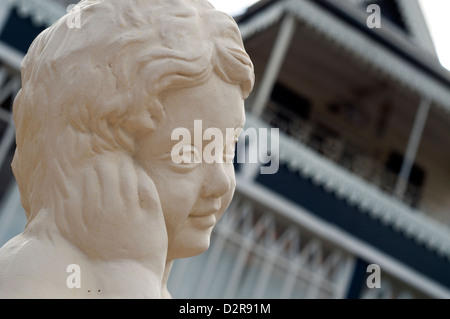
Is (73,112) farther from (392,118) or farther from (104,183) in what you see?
(392,118)

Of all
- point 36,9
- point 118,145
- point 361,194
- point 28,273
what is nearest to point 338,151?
point 361,194

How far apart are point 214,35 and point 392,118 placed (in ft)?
34.2

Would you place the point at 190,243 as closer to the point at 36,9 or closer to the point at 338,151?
the point at 36,9

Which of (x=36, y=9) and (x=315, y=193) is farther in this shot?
(x=315, y=193)

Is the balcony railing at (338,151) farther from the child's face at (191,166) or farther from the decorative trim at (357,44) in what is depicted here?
the child's face at (191,166)

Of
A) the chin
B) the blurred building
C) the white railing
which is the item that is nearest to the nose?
the chin

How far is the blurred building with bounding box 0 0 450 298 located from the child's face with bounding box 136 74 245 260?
5.51 meters

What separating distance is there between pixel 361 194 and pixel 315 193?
0.66 meters

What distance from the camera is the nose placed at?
62.5 inches

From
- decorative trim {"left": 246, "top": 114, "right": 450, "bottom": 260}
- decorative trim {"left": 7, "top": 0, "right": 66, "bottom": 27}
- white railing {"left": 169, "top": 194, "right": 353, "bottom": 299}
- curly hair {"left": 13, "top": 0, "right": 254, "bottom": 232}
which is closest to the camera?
curly hair {"left": 13, "top": 0, "right": 254, "bottom": 232}

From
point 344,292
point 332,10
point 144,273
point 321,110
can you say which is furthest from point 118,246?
point 321,110

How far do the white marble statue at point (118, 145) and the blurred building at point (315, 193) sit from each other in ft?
18.1

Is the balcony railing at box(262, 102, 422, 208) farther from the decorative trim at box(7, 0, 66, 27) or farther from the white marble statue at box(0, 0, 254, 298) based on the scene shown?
the white marble statue at box(0, 0, 254, 298)

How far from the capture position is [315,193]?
26.5 feet
